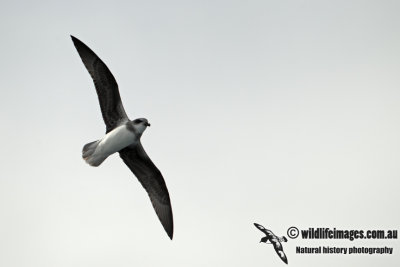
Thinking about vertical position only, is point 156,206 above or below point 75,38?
below

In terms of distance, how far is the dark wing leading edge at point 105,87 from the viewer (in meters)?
23.9

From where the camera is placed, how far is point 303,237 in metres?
29.3

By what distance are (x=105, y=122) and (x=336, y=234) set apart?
1112cm

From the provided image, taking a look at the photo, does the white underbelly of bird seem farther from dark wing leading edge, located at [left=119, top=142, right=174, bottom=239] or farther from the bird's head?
dark wing leading edge, located at [left=119, top=142, right=174, bottom=239]

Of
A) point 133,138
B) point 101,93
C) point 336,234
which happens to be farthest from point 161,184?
point 336,234

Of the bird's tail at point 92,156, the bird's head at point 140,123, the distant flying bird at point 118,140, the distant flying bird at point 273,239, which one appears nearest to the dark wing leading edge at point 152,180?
the distant flying bird at point 118,140

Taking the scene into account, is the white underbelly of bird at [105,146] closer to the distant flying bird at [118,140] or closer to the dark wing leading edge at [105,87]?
the distant flying bird at [118,140]

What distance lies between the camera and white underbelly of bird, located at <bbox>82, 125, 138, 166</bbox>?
2341 cm

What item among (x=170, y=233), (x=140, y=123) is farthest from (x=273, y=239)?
(x=140, y=123)

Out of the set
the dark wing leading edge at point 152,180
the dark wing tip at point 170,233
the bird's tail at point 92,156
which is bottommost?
the dark wing tip at point 170,233

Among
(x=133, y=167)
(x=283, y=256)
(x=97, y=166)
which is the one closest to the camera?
(x=97, y=166)

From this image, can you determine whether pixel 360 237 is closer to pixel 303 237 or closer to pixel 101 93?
pixel 303 237

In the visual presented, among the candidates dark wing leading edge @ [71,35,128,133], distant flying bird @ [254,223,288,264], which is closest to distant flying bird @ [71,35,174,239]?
dark wing leading edge @ [71,35,128,133]

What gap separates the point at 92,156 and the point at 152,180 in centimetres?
286
